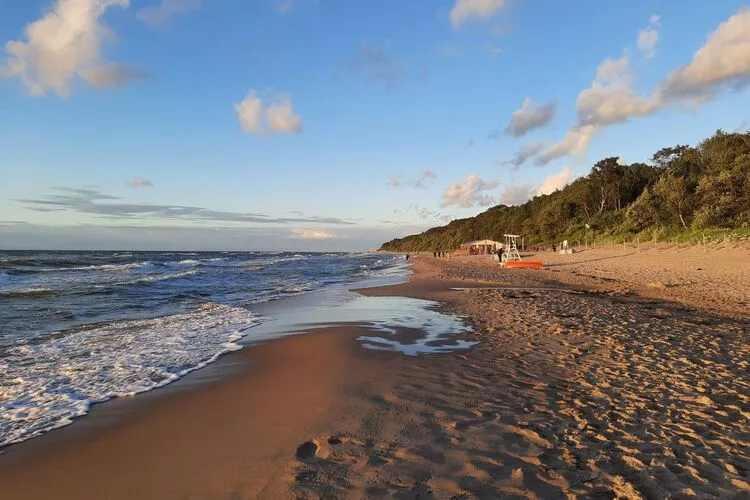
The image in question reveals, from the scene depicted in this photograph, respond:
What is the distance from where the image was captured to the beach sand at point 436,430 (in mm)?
3746

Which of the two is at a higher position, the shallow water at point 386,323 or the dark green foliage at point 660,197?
the dark green foliage at point 660,197

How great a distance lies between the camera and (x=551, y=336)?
961cm

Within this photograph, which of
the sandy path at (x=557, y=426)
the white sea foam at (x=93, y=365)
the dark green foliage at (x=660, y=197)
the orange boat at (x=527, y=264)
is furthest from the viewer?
the dark green foliage at (x=660, y=197)

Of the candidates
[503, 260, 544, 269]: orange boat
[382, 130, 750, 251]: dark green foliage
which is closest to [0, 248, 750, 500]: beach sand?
[503, 260, 544, 269]: orange boat

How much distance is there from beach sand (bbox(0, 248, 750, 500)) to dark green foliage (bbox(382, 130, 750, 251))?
122 feet

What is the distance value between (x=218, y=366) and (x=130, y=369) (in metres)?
1.53

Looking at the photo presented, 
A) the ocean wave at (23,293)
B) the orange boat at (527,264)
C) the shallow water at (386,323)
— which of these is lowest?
the ocean wave at (23,293)

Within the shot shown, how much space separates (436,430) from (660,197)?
55275mm

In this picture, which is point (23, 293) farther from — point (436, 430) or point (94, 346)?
point (436, 430)

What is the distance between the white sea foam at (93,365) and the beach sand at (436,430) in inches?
24.4

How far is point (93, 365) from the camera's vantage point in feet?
26.7

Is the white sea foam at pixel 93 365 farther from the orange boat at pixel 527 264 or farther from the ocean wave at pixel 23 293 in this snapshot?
the orange boat at pixel 527 264

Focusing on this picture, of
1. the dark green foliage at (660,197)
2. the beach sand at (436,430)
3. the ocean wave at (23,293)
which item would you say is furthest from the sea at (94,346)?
the dark green foliage at (660,197)

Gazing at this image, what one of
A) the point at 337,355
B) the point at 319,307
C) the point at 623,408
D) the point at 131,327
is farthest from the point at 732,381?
the point at 131,327
